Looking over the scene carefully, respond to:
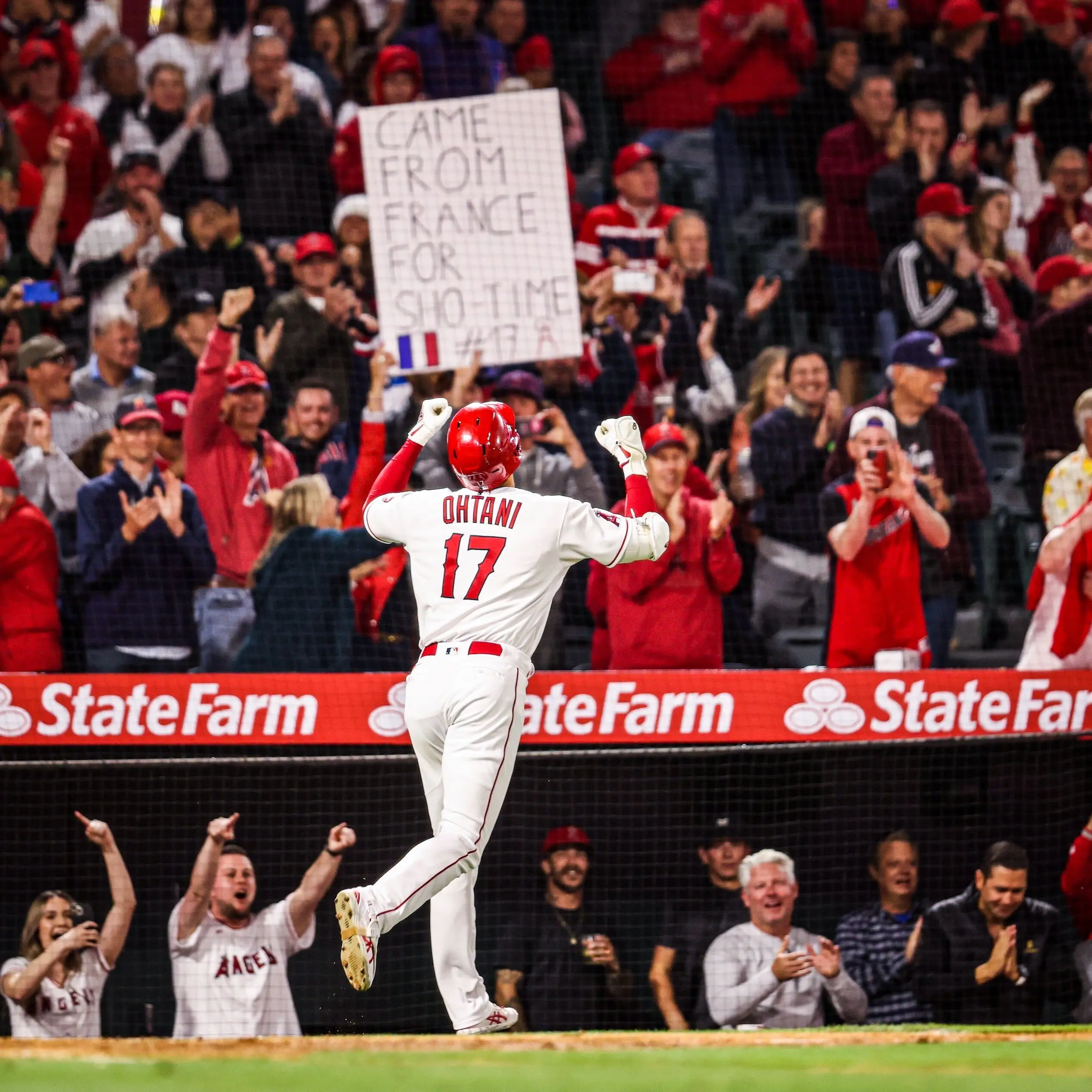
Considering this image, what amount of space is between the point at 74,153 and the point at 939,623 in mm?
5305

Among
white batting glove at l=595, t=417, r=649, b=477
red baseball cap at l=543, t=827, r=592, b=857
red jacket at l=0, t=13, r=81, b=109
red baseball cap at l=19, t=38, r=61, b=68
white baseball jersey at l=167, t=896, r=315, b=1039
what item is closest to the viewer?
white batting glove at l=595, t=417, r=649, b=477

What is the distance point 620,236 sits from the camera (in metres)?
9.15

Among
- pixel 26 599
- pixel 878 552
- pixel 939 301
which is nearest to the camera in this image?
pixel 26 599

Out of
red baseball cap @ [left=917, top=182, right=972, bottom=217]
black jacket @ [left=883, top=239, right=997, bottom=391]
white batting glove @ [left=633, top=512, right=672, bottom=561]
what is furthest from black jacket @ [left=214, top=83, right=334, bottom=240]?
white batting glove @ [left=633, top=512, right=672, bottom=561]

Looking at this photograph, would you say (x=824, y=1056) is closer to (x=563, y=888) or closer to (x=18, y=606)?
(x=563, y=888)

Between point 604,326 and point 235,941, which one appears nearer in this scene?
point 235,941

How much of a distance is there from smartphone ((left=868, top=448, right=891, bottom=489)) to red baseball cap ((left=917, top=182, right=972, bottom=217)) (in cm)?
210

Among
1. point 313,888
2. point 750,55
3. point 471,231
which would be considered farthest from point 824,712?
point 750,55

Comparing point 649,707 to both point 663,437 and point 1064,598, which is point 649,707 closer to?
point 663,437

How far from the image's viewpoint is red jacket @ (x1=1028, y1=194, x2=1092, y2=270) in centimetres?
946

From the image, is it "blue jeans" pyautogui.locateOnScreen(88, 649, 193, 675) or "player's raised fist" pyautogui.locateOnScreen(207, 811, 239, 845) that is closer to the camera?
"player's raised fist" pyautogui.locateOnScreen(207, 811, 239, 845)

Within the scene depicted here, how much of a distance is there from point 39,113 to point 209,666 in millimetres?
3760

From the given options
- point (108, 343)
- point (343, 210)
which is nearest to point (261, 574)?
point (108, 343)

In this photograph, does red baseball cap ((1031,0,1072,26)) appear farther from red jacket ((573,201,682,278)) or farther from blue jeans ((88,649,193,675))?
blue jeans ((88,649,193,675))
